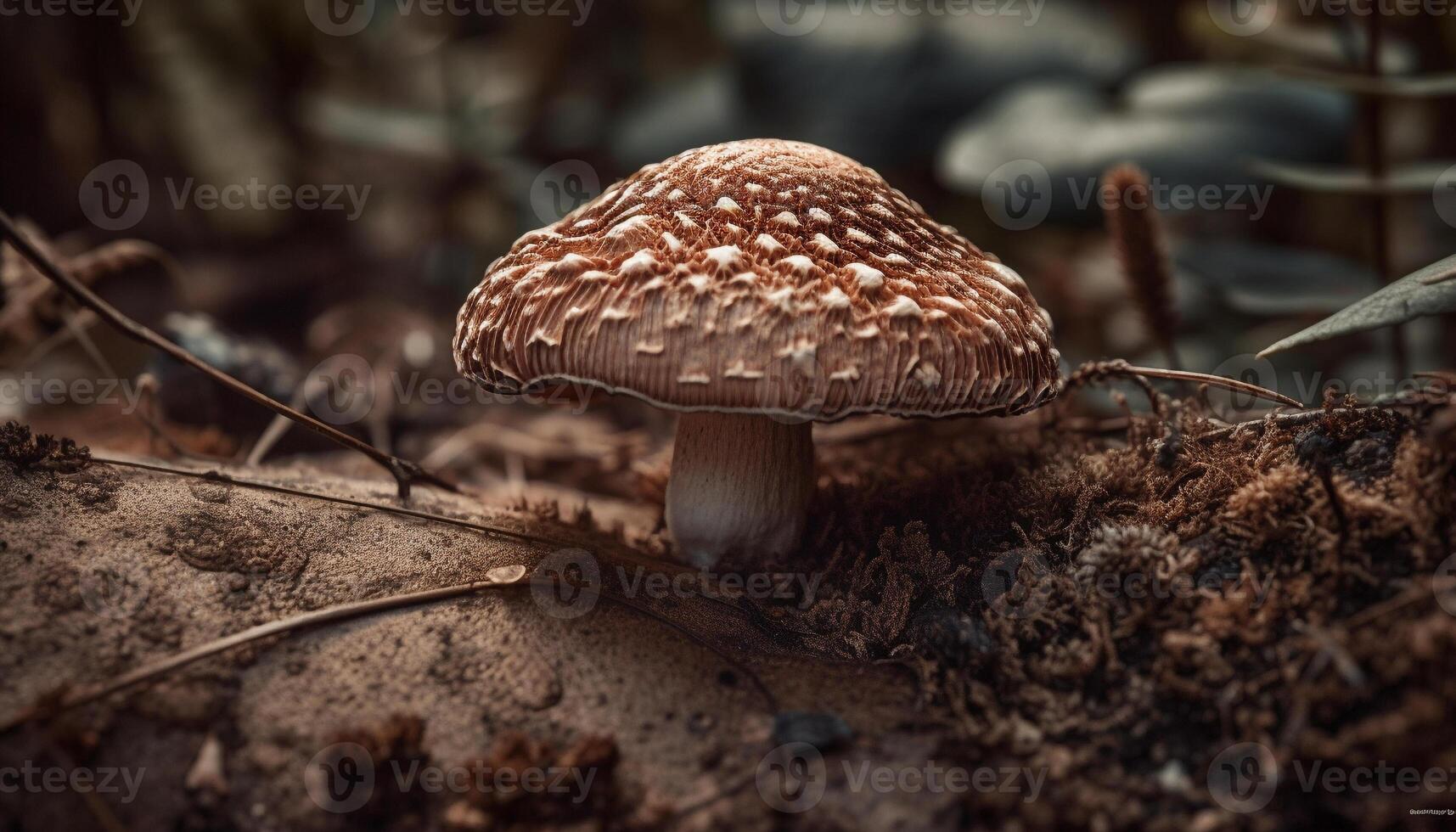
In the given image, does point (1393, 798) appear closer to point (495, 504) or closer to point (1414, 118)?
point (495, 504)

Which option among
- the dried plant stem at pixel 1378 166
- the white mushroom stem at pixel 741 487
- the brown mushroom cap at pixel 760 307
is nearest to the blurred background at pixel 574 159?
the dried plant stem at pixel 1378 166

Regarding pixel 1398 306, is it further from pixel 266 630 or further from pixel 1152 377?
pixel 266 630

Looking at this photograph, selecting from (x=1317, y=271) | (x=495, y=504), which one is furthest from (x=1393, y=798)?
(x=1317, y=271)

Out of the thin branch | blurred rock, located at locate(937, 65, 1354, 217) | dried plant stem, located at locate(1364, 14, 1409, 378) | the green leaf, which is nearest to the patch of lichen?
the green leaf

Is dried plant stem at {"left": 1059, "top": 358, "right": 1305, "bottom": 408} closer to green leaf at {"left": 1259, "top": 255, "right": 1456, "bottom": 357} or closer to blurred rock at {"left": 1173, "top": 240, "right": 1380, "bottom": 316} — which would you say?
green leaf at {"left": 1259, "top": 255, "right": 1456, "bottom": 357}

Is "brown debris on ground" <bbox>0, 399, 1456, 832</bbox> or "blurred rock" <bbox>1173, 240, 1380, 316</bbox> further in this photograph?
"blurred rock" <bbox>1173, 240, 1380, 316</bbox>

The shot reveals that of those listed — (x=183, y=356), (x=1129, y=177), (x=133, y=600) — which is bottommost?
(x=133, y=600)

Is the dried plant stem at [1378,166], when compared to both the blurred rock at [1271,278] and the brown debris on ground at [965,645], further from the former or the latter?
the brown debris on ground at [965,645]
